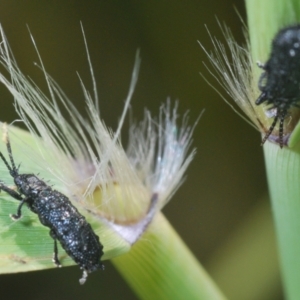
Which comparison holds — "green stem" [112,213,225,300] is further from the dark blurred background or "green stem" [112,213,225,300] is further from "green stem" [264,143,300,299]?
the dark blurred background

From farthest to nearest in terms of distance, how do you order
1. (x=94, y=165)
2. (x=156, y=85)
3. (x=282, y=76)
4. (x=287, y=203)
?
1. (x=156, y=85)
2. (x=94, y=165)
3. (x=287, y=203)
4. (x=282, y=76)

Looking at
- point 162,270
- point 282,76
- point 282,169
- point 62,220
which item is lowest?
point 162,270

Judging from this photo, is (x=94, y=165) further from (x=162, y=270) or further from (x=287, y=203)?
(x=287, y=203)

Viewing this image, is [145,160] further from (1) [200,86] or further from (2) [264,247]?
(2) [264,247]

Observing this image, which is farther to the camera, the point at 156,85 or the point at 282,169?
the point at 156,85

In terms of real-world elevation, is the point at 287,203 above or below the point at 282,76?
below

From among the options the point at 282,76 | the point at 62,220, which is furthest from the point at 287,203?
the point at 62,220

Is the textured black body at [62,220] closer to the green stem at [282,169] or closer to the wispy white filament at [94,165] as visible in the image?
the wispy white filament at [94,165]
